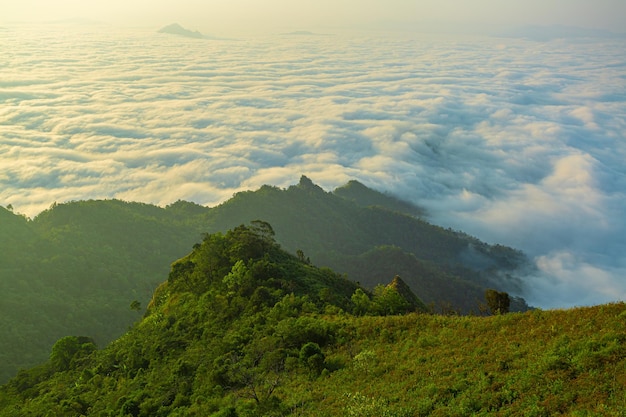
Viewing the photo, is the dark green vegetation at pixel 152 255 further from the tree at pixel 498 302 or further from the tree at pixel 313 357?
the tree at pixel 313 357

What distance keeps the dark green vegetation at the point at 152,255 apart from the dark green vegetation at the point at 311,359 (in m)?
27.0

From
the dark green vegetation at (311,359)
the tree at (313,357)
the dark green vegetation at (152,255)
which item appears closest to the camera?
the dark green vegetation at (311,359)

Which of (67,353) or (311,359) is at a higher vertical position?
(311,359)

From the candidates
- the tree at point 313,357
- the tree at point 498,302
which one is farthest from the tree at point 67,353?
the tree at point 498,302

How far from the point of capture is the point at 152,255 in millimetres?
124750

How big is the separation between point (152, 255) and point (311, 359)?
326 feet

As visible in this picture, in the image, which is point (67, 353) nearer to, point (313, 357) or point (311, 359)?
point (311, 359)

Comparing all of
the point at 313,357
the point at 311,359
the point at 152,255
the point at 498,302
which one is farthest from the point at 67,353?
the point at 152,255

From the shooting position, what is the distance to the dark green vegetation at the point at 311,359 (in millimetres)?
24234

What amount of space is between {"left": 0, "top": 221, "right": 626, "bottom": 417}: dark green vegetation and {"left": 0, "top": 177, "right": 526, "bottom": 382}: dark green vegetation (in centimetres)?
2698

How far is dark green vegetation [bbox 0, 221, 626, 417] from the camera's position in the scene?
2423 cm

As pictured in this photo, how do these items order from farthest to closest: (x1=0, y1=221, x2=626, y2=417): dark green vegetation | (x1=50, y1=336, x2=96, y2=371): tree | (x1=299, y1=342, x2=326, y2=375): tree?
(x1=50, y1=336, x2=96, y2=371): tree → (x1=299, y1=342, x2=326, y2=375): tree → (x1=0, y1=221, x2=626, y2=417): dark green vegetation

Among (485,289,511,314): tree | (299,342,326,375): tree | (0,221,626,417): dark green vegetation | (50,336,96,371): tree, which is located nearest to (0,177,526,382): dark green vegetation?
(0,221,626,417): dark green vegetation

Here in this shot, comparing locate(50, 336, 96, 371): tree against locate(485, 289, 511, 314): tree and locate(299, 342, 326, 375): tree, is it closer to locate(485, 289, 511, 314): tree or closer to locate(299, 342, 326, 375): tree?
locate(299, 342, 326, 375): tree
